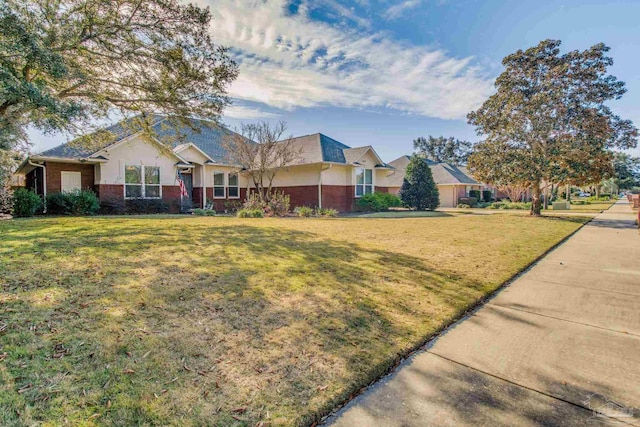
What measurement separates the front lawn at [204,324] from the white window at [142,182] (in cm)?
1190

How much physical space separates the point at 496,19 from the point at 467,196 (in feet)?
90.3

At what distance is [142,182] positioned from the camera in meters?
18.3

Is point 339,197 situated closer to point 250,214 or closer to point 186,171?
point 250,214

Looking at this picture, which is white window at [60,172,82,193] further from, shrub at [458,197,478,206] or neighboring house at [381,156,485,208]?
shrub at [458,197,478,206]

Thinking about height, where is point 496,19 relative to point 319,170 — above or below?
above

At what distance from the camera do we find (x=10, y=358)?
8.87 feet

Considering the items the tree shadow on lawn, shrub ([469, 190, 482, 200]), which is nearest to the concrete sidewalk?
the tree shadow on lawn

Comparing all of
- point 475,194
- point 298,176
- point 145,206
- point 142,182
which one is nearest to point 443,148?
point 475,194

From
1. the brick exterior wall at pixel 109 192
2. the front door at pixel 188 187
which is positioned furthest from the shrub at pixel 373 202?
the brick exterior wall at pixel 109 192

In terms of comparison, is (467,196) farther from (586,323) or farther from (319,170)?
(586,323)

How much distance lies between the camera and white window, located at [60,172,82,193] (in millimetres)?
16984

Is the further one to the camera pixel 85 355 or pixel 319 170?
pixel 319 170

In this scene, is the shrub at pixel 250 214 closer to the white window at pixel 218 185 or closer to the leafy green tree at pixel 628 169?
the white window at pixel 218 185

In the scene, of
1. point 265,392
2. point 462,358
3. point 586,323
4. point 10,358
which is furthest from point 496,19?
point 10,358
